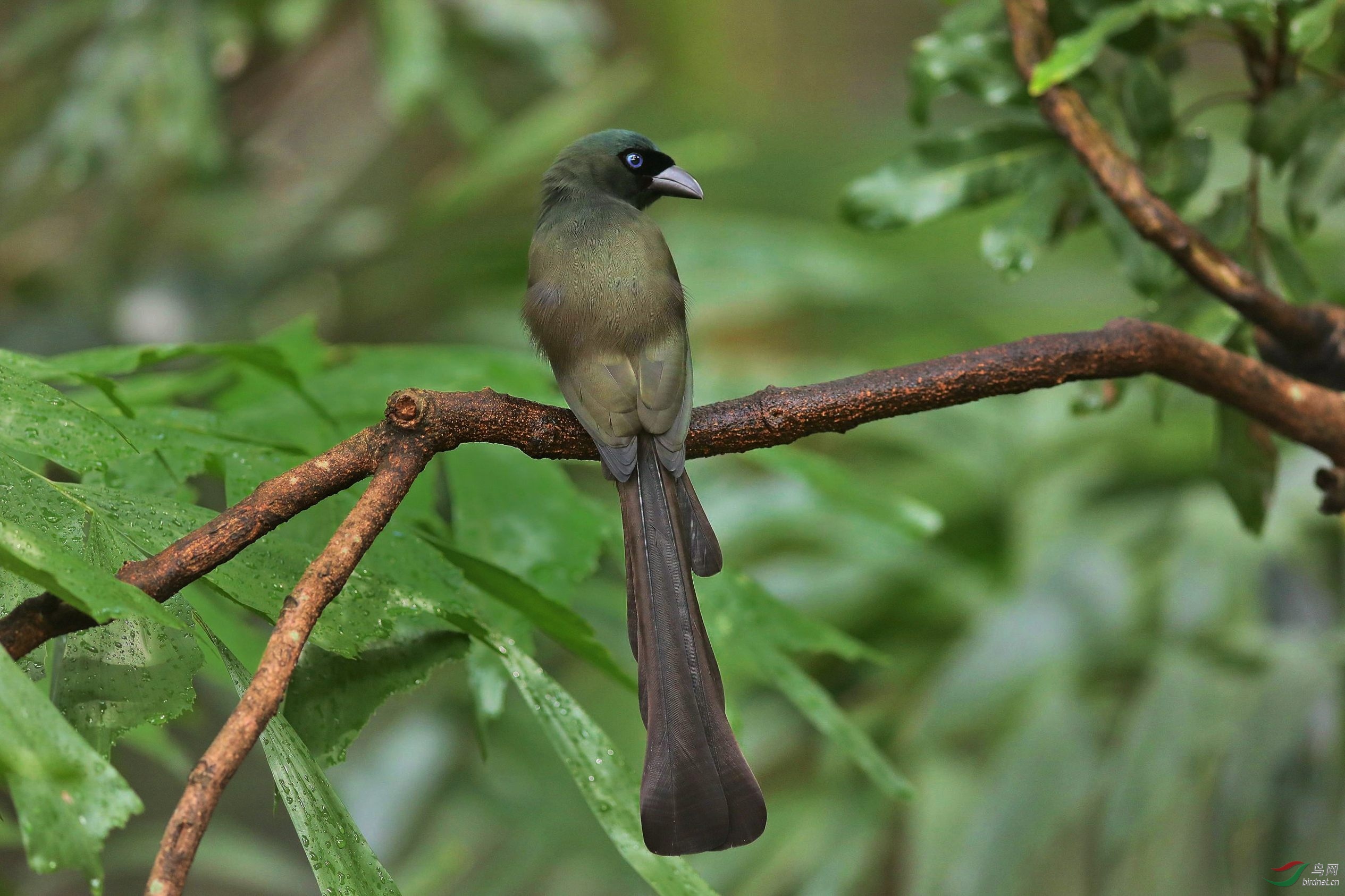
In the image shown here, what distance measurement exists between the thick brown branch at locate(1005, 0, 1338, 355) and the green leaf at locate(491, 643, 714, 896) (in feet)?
2.11

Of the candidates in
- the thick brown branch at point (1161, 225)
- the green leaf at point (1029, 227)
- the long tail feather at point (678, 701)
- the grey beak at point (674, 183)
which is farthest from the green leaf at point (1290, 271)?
the long tail feather at point (678, 701)

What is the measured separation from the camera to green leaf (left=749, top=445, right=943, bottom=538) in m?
1.31

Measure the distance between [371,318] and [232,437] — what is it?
262 cm

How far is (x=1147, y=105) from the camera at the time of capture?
1.13 metres

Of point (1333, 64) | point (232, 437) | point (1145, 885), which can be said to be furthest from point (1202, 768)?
point (232, 437)

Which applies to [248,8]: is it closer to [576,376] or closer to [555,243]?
[555,243]

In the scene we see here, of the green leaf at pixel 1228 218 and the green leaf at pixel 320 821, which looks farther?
the green leaf at pixel 1228 218

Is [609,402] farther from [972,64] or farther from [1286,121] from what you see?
[1286,121]

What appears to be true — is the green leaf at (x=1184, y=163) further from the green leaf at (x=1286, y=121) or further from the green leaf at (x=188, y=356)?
the green leaf at (x=188, y=356)

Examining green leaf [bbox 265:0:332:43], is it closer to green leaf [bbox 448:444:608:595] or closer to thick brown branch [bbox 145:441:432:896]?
green leaf [bbox 448:444:608:595]

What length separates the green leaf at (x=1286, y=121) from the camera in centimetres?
109

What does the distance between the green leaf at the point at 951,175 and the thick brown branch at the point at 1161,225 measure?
9 centimetres

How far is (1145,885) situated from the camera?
6.35 feet

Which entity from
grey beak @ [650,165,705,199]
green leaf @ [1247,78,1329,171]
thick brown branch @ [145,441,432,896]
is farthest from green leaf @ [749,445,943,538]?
thick brown branch @ [145,441,432,896]
